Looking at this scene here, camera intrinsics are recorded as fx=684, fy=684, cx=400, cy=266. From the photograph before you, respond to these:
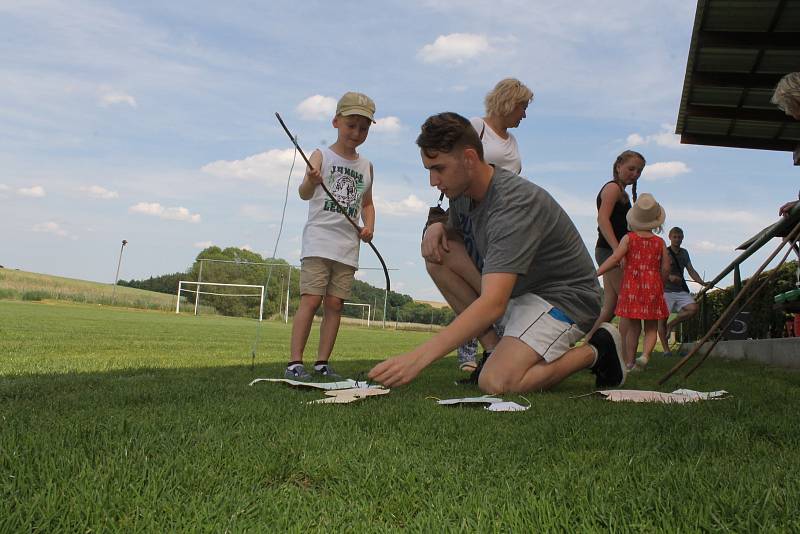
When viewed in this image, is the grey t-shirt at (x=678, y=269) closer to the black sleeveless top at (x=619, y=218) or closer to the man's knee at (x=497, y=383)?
the black sleeveless top at (x=619, y=218)

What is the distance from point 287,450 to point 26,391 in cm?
169

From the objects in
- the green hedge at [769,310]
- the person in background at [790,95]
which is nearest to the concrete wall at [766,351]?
the green hedge at [769,310]

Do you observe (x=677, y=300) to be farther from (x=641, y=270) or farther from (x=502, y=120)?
(x=502, y=120)

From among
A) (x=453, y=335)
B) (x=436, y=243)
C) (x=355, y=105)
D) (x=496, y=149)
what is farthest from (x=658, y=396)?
(x=355, y=105)

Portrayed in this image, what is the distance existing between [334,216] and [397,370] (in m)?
2.04

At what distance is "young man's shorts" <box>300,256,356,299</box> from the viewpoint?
13.8ft

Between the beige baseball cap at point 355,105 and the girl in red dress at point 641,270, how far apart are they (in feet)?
7.43

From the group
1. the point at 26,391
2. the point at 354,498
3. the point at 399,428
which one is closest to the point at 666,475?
the point at 354,498

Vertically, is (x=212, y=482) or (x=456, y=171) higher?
(x=456, y=171)

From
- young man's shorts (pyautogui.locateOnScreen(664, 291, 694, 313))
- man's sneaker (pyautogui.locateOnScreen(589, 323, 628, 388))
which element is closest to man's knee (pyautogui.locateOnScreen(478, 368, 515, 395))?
man's sneaker (pyautogui.locateOnScreen(589, 323, 628, 388))

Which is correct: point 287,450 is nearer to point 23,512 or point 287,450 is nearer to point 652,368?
point 23,512

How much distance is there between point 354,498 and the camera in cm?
142

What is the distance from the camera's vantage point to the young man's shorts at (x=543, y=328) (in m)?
3.40

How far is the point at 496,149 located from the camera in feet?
14.2
